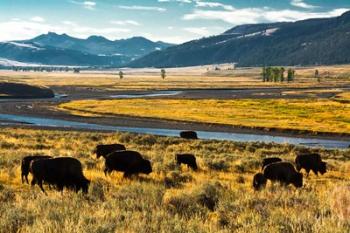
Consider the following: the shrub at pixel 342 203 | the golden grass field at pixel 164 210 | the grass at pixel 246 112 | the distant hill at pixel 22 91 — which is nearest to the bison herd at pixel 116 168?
the golden grass field at pixel 164 210

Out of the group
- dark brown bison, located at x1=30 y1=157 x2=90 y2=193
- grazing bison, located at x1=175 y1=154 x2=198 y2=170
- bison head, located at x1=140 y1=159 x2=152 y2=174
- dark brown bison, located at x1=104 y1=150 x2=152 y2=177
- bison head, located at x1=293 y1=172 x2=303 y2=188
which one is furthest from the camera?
grazing bison, located at x1=175 y1=154 x2=198 y2=170

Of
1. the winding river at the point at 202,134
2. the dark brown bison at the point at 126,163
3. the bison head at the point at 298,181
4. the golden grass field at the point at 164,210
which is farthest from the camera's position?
the winding river at the point at 202,134

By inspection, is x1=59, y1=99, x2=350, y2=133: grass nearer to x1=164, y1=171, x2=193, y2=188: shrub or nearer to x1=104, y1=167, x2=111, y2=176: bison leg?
x1=164, y1=171, x2=193, y2=188: shrub

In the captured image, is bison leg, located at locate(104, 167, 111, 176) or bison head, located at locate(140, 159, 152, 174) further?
bison head, located at locate(140, 159, 152, 174)

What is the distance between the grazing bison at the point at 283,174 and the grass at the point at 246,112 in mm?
42031

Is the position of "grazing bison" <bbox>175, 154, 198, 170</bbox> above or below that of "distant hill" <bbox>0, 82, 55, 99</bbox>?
above

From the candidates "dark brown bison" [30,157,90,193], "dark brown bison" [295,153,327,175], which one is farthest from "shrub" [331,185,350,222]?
"dark brown bison" [295,153,327,175]

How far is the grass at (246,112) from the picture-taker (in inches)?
2597

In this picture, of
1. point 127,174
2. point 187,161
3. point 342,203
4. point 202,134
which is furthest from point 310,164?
point 202,134

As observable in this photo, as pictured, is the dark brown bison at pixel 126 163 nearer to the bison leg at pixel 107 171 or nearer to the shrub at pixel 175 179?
the bison leg at pixel 107 171

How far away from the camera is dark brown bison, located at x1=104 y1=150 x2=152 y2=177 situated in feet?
64.1

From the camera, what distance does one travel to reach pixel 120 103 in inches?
3873

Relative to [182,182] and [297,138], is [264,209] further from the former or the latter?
[297,138]

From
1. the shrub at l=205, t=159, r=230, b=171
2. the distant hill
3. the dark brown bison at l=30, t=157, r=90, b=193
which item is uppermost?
the dark brown bison at l=30, t=157, r=90, b=193
